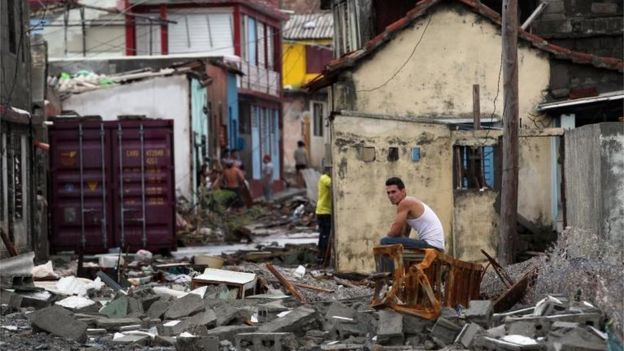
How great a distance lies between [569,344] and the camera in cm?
1195

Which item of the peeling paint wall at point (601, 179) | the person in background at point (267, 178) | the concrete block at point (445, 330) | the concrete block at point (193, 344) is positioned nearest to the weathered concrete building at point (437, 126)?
the peeling paint wall at point (601, 179)

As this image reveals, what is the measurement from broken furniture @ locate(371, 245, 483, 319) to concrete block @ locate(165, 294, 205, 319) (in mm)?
2184

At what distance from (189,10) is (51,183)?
23279 mm

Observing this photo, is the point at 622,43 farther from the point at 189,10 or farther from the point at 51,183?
the point at 189,10

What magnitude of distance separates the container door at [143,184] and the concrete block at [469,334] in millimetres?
15314

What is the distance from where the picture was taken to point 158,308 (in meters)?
16.3

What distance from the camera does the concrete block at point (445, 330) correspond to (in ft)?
44.1

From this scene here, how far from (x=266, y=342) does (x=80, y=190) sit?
14990 millimetres

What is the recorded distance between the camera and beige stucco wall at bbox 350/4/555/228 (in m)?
24.2

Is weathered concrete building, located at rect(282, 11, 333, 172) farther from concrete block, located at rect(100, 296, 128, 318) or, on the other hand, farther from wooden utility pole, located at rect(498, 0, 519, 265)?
concrete block, located at rect(100, 296, 128, 318)

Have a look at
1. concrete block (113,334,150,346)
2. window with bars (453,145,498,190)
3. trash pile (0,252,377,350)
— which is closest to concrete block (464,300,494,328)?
trash pile (0,252,377,350)

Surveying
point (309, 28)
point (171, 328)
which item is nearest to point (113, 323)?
point (171, 328)

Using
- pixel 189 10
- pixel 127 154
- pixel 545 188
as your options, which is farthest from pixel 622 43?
pixel 189 10

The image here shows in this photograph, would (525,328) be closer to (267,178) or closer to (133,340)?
(133,340)
